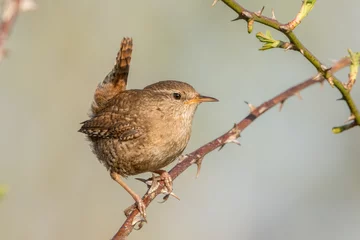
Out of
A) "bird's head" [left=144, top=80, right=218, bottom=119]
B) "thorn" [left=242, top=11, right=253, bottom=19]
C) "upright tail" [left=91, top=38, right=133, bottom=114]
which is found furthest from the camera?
"upright tail" [left=91, top=38, right=133, bottom=114]

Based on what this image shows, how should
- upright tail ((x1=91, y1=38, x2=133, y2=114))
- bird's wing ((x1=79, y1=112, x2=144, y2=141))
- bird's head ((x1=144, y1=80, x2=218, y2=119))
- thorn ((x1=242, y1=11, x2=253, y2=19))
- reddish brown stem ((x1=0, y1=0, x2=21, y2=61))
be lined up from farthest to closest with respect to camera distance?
1. upright tail ((x1=91, y1=38, x2=133, y2=114))
2. bird's head ((x1=144, y1=80, x2=218, y2=119))
3. bird's wing ((x1=79, y1=112, x2=144, y2=141))
4. thorn ((x1=242, y1=11, x2=253, y2=19))
5. reddish brown stem ((x1=0, y1=0, x2=21, y2=61))

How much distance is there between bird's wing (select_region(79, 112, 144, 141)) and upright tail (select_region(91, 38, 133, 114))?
249 millimetres

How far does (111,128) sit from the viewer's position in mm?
3992

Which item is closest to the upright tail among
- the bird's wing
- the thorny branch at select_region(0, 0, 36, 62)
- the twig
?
the bird's wing

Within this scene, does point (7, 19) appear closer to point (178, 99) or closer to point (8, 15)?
point (8, 15)

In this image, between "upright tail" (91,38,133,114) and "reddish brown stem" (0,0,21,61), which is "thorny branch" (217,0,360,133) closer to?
"reddish brown stem" (0,0,21,61)

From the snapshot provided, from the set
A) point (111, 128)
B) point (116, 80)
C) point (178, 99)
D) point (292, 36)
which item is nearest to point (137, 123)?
point (111, 128)

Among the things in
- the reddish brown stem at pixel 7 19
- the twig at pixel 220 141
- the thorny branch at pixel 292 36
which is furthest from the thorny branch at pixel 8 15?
the twig at pixel 220 141

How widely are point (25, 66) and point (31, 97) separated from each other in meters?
0.30

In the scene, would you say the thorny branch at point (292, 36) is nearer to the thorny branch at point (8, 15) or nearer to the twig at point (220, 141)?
the twig at point (220, 141)

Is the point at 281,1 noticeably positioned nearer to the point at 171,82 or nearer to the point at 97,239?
the point at 171,82

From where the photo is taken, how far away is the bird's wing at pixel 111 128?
380cm

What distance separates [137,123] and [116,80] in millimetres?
617

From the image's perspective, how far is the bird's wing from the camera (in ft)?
12.5
